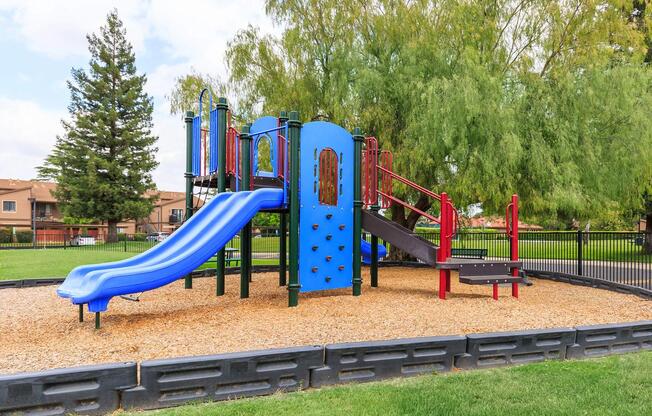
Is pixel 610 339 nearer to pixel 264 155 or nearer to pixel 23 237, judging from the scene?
pixel 264 155

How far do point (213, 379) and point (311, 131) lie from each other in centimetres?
502

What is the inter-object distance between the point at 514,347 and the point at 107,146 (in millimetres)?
38872

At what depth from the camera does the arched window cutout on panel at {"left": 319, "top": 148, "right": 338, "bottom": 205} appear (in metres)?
7.93

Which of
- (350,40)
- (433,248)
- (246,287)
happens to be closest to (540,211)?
(433,248)

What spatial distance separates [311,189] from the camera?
7680mm

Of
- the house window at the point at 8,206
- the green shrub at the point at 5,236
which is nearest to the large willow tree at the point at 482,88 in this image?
the green shrub at the point at 5,236

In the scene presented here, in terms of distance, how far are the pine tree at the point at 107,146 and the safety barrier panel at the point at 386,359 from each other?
35.4 m

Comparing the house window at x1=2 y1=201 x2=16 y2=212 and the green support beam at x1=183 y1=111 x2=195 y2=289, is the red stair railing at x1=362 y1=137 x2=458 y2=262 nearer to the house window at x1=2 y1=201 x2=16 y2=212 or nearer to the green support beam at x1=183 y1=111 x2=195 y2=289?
the green support beam at x1=183 y1=111 x2=195 y2=289

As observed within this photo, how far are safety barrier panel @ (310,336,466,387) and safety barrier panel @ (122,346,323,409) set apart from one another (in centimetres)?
14

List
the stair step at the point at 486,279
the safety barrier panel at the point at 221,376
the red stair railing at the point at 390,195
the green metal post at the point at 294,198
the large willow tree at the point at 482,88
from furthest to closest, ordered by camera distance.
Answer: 1. the large willow tree at the point at 482,88
2. the red stair railing at the point at 390,195
3. the stair step at the point at 486,279
4. the green metal post at the point at 294,198
5. the safety barrier panel at the point at 221,376

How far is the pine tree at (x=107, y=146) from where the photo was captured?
116ft

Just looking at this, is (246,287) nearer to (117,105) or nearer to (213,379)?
(213,379)

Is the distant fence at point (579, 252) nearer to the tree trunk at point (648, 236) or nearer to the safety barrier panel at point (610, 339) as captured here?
the tree trunk at point (648, 236)

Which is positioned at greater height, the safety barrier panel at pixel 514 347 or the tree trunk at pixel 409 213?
the tree trunk at pixel 409 213
